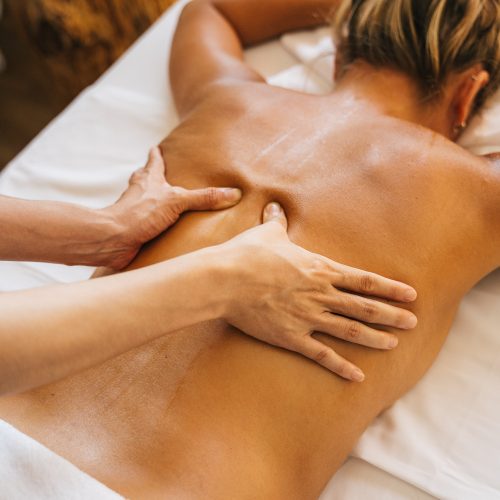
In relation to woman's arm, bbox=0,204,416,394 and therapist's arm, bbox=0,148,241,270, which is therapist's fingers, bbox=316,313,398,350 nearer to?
woman's arm, bbox=0,204,416,394

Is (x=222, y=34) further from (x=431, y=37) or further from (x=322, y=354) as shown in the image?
(x=322, y=354)

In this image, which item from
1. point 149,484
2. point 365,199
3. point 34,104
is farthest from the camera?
point 34,104

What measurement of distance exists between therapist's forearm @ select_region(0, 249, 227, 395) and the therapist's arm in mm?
214

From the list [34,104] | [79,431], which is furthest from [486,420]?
[34,104]

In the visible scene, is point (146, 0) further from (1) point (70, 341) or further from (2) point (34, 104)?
(1) point (70, 341)

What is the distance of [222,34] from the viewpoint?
1.42m

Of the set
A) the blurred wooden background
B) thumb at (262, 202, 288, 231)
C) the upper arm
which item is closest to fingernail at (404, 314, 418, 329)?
thumb at (262, 202, 288, 231)

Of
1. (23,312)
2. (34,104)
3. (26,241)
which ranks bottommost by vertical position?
(34,104)

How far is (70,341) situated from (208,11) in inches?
40.8

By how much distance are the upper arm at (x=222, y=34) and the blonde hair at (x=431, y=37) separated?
0.85ft

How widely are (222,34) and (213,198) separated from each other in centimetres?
61

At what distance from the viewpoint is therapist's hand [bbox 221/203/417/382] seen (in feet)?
2.86

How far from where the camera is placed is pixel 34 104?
252 cm

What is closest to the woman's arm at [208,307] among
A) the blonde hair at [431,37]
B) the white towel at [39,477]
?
the white towel at [39,477]
